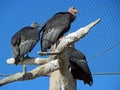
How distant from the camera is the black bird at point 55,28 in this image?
8.80 feet

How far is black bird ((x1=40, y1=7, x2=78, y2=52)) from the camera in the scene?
268 cm

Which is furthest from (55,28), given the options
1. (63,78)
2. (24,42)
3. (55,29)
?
(63,78)

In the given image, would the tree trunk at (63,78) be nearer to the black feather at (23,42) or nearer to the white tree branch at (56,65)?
the white tree branch at (56,65)

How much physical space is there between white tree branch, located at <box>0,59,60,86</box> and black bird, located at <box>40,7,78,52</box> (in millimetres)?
95

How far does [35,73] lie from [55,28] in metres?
0.35

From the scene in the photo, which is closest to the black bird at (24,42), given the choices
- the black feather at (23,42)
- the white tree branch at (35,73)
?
the black feather at (23,42)

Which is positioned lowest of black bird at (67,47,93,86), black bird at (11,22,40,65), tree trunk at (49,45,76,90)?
tree trunk at (49,45,76,90)

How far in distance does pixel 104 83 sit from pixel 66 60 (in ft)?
5.58

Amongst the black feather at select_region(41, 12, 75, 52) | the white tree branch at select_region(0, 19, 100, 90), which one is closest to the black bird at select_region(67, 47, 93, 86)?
the black feather at select_region(41, 12, 75, 52)

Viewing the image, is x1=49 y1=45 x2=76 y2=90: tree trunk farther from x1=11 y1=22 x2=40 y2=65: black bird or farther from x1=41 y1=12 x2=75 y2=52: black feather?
x1=11 y1=22 x2=40 y2=65: black bird

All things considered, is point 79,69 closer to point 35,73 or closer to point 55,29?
point 55,29

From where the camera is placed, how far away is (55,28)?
2840 millimetres

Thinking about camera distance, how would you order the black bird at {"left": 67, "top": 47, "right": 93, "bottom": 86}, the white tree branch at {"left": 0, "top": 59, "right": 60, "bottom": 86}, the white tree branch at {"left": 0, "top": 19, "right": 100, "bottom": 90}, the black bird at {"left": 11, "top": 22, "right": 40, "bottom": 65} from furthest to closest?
1. the black bird at {"left": 67, "top": 47, "right": 93, "bottom": 86}
2. the black bird at {"left": 11, "top": 22, "right": 40, "bottom": 65}
3. the white tree branch at {"left": 0, "top": 59, "right": 60, "bottom": 86}
4. the white tree branch at {"left": 0, "top": 19, "right": 100, "bottom": 90}

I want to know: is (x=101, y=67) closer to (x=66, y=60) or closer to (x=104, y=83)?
(x=104, y=83)
